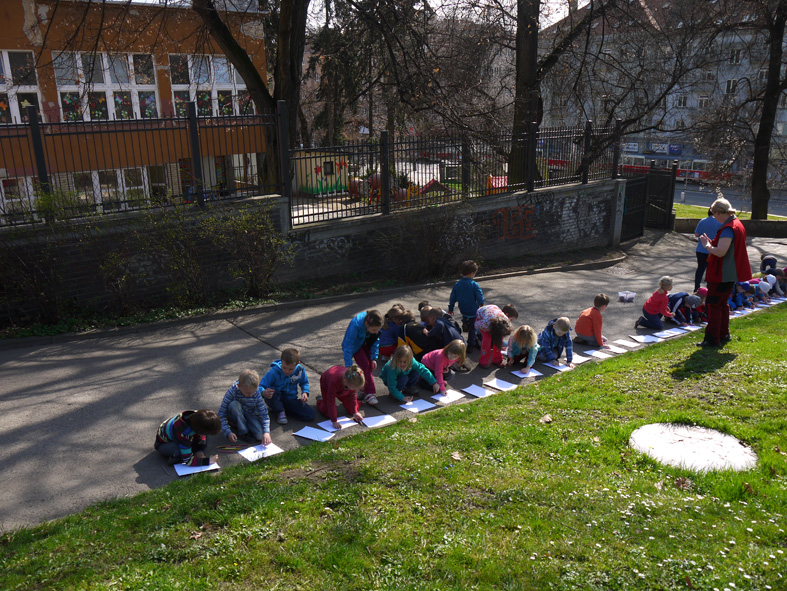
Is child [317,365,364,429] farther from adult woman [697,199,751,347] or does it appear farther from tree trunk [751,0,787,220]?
tree trunk [751,0,787,220]

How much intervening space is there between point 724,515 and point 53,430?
5.98 m

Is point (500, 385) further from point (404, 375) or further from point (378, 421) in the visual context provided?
point (378, 421)

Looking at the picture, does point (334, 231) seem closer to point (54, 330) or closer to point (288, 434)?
point (54, 330)

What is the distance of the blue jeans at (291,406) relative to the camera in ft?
21.5

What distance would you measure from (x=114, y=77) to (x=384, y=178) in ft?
34.5

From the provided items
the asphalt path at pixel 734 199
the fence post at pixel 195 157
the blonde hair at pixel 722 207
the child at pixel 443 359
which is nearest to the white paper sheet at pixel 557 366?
the child at pixel 443 359

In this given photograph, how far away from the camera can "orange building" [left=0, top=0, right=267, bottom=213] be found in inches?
410

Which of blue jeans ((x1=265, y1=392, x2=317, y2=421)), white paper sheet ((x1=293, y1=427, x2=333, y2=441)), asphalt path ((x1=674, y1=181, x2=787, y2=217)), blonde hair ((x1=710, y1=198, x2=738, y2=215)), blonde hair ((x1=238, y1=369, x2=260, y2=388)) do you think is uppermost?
blonde hair ((x1=710, y1=198, x2=738, y2=215))

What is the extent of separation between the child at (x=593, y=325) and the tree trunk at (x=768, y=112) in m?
19.3

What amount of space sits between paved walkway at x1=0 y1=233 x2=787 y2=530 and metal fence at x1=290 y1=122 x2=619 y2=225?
2.21 m

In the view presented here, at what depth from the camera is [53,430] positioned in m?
6.22

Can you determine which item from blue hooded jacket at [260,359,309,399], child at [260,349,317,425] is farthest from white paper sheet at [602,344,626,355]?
blue hooded jacket at [260,359,309,399]

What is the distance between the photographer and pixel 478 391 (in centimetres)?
754

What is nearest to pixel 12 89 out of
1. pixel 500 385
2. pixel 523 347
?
pixel 523 347
